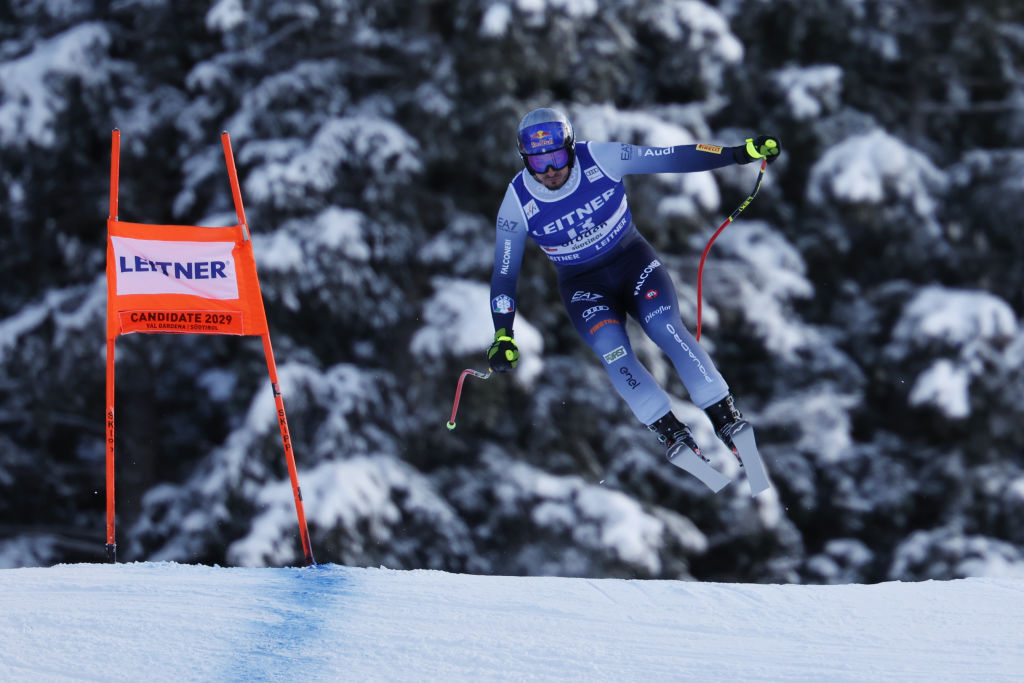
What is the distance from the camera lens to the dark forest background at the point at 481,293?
10.2 m

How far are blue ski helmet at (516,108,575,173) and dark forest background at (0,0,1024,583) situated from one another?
449cm

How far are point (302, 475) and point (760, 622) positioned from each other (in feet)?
17.4

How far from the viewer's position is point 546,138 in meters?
5.27

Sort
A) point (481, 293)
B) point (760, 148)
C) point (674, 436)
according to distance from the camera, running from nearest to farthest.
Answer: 1. point (760, 148)
2. point (674, 436)
3. point (481, 293)

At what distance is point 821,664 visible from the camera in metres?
4.87

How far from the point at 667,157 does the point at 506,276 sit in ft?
3.23

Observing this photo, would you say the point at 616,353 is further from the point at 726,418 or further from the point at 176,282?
the point at 176,282

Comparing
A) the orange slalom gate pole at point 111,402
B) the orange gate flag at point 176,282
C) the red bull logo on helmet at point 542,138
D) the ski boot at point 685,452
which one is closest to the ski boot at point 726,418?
the ski boot at point 685,452

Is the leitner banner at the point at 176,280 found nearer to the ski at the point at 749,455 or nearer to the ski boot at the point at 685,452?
the ski boot at the point at 685,452

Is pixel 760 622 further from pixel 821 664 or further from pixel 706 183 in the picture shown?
pixel 706 183

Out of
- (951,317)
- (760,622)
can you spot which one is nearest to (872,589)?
(760,622)

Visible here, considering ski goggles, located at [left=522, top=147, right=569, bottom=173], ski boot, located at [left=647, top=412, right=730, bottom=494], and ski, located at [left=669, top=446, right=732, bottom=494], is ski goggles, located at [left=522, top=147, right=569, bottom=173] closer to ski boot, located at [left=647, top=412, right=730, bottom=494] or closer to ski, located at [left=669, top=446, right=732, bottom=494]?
ski boot, located at [left=647, top=412, right=730, bottom=494]

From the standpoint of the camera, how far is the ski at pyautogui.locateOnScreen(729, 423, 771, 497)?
528 centimetres

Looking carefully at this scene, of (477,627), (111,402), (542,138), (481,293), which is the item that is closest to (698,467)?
(477,627)
